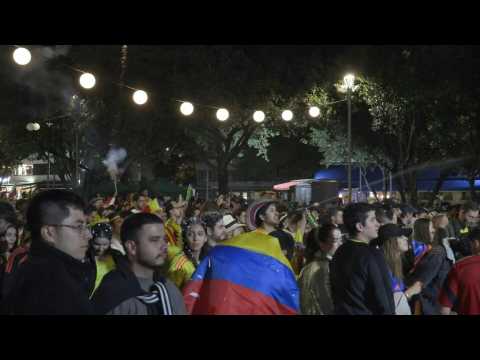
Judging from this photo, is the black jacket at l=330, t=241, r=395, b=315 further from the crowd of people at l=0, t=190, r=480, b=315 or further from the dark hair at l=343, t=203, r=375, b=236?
the dark hair at l=343, t=203, r=375, b=236

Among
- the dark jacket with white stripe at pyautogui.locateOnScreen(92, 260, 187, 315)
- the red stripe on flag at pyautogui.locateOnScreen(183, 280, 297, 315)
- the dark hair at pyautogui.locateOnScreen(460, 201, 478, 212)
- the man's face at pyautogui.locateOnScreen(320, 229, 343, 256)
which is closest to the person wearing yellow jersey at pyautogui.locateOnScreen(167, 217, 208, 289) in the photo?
the man's face at pyautogui.locateOnScreen(320, 229, 343, 256)

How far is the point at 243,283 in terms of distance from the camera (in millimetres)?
5125

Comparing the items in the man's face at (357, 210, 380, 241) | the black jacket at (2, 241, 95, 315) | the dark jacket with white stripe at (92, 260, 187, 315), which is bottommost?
the dark jacket with white stripe at (92, 260, 187, 315)

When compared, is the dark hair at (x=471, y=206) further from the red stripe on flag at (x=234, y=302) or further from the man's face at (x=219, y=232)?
the red stripe on flag at (x=234, y=302)

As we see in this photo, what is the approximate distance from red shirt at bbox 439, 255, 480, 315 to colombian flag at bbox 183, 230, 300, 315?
4.24 feet

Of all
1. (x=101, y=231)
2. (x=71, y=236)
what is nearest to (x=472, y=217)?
(x=101, y=231)

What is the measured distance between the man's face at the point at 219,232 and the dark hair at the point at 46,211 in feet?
14.2

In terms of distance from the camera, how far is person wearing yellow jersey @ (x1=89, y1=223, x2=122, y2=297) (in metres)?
5.74

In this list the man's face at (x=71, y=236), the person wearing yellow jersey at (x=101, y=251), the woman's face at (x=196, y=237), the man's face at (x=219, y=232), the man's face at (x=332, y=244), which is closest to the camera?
the man's face at (x=71, y=236)

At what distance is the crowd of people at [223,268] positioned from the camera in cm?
339

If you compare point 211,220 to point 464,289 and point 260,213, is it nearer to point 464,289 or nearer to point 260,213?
point 260,213

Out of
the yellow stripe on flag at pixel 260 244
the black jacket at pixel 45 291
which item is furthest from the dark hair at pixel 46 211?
the yellow stripe on flag at pixel 260 244

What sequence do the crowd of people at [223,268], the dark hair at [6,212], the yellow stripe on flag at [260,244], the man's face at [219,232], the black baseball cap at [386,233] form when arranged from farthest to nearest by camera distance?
the dark hair at [6,212] < the man's face at [219,232] < the black baseball cap at [386,233] < the yellow stripe on flag at [260,244] < the crowd of people at [223,268]
